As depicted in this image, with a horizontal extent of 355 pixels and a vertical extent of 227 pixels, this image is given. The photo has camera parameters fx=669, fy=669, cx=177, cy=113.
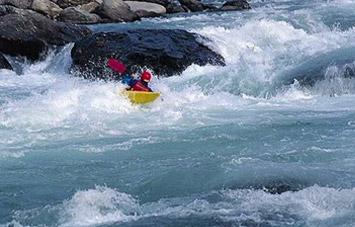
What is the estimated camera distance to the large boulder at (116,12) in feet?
69.2

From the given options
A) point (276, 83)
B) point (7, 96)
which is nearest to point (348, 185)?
point (276, 83)

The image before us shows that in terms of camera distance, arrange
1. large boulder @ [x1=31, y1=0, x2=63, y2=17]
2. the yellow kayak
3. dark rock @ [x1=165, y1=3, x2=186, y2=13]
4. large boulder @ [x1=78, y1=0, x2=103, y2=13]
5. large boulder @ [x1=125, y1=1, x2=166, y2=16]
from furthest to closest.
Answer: dark rock @ [x1=165, y1=3, x2=186, y2=13]
large boulder @ [x1=125, y1=1, x2=166, y2=16]
large boulder @ [x1=78, y1=0, x2=103, y2=13]
large boulder @ [x1=31, y1=0, x2=63, y2=17]
the yellow kayak

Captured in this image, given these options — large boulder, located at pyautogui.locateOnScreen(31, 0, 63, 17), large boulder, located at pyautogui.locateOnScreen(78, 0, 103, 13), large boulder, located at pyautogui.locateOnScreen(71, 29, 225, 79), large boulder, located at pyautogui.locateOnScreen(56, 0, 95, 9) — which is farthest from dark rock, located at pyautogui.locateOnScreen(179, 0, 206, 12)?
large boulder, located at pyautogui.locateOnScreen(71, 29, 225, 79)

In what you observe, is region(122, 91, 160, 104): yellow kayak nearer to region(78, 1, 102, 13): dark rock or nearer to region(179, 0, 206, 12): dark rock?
region(78, 1, 102, 13): dark rock

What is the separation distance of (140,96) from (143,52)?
9.61 feet

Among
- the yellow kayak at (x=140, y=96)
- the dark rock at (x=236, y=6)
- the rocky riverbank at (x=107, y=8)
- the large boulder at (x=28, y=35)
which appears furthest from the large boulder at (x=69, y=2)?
the yellow kayak at (x=140, y=96)

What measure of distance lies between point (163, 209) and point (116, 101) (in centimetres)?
469

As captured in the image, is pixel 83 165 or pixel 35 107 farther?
pixel 35 107

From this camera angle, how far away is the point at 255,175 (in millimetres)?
6844

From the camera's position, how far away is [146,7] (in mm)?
22906

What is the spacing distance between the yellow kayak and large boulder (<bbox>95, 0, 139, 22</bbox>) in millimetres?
10958

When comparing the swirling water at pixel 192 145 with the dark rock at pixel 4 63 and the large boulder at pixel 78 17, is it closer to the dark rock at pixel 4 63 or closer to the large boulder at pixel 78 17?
the dark rock at pixel 4 63

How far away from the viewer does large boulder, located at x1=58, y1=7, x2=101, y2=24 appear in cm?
2092

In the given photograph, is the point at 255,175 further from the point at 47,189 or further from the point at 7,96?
the point at 7,96
